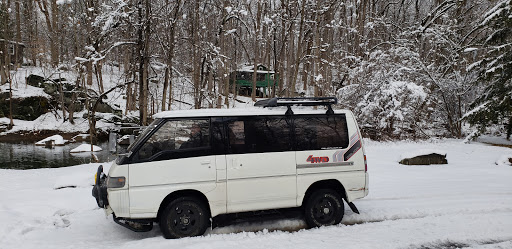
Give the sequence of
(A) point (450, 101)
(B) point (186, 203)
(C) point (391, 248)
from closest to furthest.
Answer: (C) point (391, 248) → (B) point (186, 203) → (A) point (450, 101)

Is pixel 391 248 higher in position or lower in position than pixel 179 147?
lower

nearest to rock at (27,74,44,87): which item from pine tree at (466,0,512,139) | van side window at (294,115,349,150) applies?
van side window at (294,115,349,150)

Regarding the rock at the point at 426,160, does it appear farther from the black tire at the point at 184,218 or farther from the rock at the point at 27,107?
the rock at the point at 27,107

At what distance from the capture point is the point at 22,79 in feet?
118

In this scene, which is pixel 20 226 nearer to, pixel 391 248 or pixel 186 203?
pixel 186 203

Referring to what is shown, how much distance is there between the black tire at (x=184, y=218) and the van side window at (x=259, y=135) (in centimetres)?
108

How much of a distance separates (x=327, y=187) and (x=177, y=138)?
9.65 feet

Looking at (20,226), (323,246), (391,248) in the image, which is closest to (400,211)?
(391,248)

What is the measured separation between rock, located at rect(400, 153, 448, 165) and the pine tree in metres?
6.28

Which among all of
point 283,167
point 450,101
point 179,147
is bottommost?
point 283,167

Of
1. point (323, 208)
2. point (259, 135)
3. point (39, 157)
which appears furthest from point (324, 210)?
point (39, 157)

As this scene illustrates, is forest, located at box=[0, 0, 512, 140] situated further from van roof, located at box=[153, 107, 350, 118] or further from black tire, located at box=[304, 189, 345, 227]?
black tire, located at box=[304, 189, 345, 227]

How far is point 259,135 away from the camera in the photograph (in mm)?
5914

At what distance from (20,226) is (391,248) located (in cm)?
619
